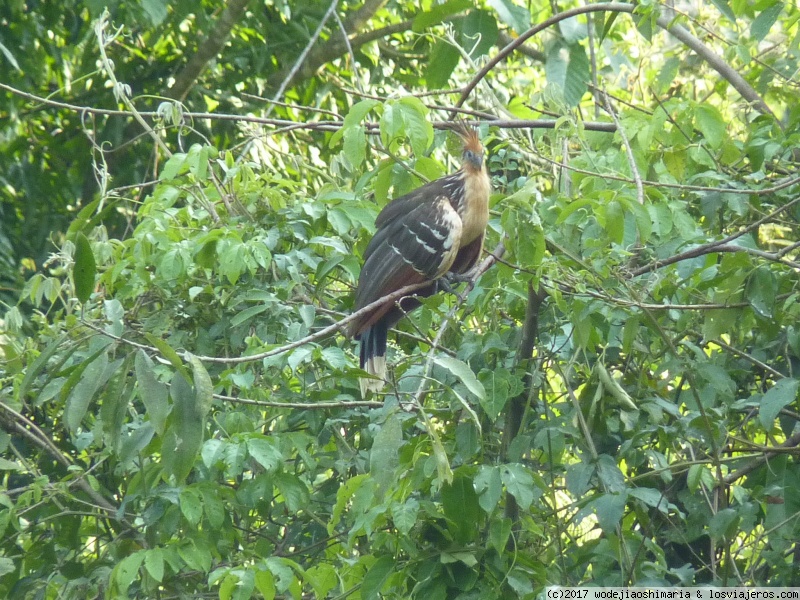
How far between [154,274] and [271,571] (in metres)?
1.18

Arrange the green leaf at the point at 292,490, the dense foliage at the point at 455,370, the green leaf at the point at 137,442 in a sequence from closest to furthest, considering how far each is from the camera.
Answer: the green leaf at the point at 137,442 < the dense foliage at the point at 455,370 < the green leaf at the point at 292,490

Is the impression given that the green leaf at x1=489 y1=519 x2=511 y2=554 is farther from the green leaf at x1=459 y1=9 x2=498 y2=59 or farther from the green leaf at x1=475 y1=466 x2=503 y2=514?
the green leaf at x1=459 y1=9 x2=498 y2=59

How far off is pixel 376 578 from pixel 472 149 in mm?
1634

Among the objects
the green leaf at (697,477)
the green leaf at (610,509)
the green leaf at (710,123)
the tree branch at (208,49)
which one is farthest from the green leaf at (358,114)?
the tree branch at (208,49)

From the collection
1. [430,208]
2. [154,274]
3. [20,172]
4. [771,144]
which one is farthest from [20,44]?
[771,144]

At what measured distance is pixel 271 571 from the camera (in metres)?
2.42

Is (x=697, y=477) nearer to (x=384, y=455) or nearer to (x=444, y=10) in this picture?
(x=384, y=455)

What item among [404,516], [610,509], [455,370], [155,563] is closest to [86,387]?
[455,370]

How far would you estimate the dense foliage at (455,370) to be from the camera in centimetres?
222

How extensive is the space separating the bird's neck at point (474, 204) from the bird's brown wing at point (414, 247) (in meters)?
0.05

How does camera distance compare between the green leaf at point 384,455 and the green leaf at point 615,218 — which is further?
the green leaf at point 615,218

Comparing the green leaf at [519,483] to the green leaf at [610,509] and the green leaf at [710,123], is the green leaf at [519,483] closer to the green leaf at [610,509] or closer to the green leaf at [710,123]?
the green leaf at [610,509]

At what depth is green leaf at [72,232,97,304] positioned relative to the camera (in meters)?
1.56

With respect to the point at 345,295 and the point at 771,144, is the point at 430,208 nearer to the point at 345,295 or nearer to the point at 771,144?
the point at 345,295
